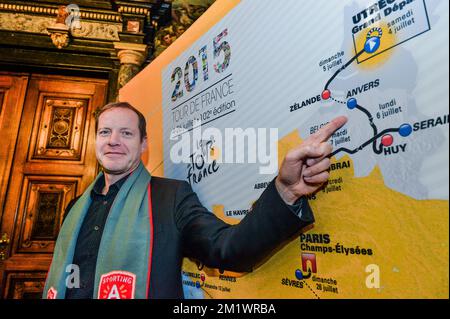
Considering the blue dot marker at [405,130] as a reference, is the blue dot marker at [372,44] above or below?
above

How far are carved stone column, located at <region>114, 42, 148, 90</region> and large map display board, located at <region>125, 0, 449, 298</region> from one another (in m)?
1.45

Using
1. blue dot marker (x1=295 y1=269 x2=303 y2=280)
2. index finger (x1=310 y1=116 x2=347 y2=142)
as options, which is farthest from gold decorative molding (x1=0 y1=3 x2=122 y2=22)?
blue dot marker (x1=295 y1=269 x2=303 y2=280)

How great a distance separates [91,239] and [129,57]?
1.81m

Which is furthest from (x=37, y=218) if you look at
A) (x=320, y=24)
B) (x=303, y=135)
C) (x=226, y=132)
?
(x=320, y=24)

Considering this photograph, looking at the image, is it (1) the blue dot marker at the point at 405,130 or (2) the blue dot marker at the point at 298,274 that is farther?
(2) the blue dot marker at the point at 298,274

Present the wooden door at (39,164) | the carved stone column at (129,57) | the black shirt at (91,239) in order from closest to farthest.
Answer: the black shirt at (91,239) < the wooden door at (39,164) < the carved stone column at (129,57)

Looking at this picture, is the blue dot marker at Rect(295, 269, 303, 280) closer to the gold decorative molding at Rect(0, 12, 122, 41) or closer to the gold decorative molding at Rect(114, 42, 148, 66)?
the gold decorative molding at Rect(114, 42, 148, 66)

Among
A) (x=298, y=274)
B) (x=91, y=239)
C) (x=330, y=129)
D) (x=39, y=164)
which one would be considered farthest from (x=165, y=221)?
(x=39, y=164)

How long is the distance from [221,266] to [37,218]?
2007 millimetres

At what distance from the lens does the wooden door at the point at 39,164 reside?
224 centimetres

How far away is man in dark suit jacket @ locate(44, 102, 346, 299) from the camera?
83cm

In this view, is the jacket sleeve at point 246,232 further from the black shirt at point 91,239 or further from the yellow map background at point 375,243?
the black shirt at point 91,239

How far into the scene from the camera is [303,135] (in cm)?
92

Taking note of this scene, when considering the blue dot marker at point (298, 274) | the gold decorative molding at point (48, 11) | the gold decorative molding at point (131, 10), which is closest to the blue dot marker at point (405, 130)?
the blue dot marker at point (298, 274)
